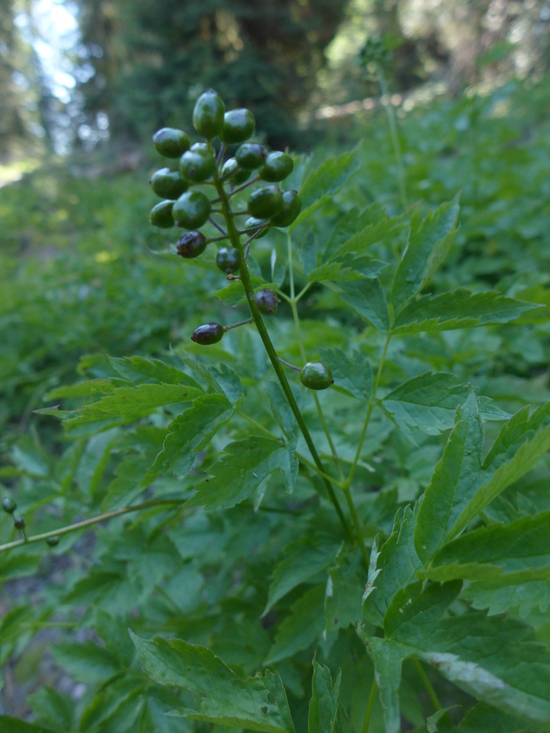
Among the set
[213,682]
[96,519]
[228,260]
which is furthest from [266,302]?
[96,519]

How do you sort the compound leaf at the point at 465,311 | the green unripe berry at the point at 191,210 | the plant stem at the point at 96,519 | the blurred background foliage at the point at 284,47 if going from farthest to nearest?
the blurred background foliage at the point at 284,47 → the plant stem at the point at 96,519 → the compound leaf at the point at 465,311 → the green unripe berry at the point at 191,210

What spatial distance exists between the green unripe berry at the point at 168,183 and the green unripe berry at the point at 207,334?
24 centimetres

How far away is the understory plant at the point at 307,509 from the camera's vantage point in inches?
27.9

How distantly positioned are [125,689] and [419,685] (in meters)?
0.80

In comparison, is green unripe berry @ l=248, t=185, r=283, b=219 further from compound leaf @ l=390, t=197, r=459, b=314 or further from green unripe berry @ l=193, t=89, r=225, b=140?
compound leaf @ l=390, t=197, r=459, b=314

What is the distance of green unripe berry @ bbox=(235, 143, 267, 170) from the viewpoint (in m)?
0.75

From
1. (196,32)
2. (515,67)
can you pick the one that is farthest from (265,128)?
(515,67)

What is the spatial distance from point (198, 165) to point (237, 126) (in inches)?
5.4

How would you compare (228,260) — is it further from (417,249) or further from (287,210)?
(417,249)

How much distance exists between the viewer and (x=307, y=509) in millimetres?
1440

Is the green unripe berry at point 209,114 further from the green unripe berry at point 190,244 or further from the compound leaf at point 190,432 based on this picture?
the compound leaf at point 190,432

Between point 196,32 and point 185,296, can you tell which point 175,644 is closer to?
point 185,296

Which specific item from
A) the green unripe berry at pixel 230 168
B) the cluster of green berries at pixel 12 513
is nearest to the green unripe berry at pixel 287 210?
the green unripe berry at pixel 230 168

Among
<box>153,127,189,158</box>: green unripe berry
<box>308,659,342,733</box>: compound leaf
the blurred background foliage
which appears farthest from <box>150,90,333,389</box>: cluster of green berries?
the blurred background foliage
